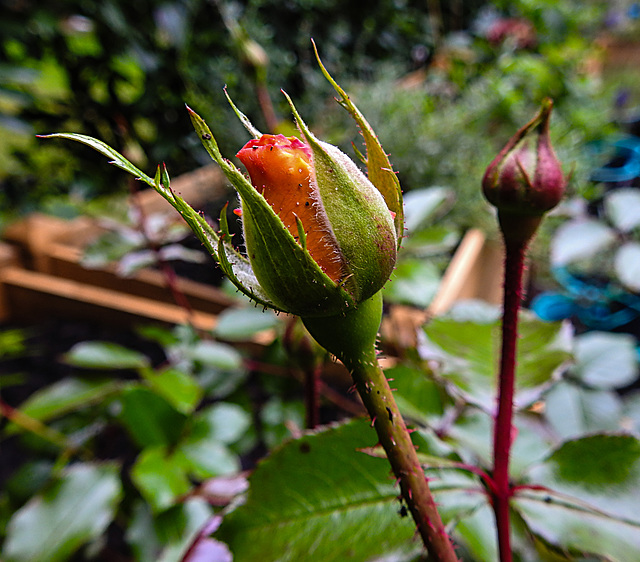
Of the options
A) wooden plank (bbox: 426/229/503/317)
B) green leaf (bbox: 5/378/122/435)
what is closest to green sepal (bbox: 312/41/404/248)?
green leaf (bbox: 5/378/122/435)

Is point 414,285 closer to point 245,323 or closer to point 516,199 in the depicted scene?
point 245,323

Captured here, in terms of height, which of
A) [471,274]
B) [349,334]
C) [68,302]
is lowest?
[68,302]

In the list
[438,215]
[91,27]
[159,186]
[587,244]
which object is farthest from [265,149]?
[91,27]

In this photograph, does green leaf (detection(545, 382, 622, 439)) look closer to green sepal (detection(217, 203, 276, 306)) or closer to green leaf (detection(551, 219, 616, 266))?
green leaf (detection(551, 219, 616, 266))

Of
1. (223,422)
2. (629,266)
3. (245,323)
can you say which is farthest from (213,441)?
(629,266)

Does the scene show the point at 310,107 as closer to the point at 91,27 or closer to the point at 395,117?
the point at 395,117

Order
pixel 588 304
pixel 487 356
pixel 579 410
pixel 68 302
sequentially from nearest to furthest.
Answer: pixel 487 356 → pixel 579 410 → pixel 68 302 → pixel 588 304

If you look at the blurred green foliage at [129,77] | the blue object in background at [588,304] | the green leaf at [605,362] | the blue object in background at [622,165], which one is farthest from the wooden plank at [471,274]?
the blurred green foliage at [129,77]
